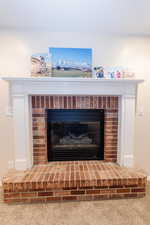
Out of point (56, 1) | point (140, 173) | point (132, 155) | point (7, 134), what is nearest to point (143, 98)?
point (132, 155)

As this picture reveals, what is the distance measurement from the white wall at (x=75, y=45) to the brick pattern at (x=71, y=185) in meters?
0.53

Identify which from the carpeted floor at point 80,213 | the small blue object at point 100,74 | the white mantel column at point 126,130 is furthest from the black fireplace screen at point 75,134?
the carpeted floor at point 80,213

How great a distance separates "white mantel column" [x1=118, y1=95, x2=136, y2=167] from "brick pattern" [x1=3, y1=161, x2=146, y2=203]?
0.24 metres

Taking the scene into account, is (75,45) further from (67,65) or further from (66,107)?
(66,107)

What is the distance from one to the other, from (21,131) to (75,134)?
34.6 inches

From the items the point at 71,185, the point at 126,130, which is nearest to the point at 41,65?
the point at 126,130

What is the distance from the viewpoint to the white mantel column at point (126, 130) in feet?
7.08

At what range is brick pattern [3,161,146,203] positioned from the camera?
6.03 ft

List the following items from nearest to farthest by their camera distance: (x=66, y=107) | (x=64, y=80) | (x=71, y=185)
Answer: (x=71, y=185) → (x=64, y=80) → (x=66, y=107)

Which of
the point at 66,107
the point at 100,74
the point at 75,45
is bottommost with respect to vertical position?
the point at 66,107

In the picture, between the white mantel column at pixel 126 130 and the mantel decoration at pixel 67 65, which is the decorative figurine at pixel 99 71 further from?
the white mantel column at pixel 126 130

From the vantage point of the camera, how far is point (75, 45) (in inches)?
86.7

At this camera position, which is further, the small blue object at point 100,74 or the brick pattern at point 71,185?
the small blue object at point 100,74

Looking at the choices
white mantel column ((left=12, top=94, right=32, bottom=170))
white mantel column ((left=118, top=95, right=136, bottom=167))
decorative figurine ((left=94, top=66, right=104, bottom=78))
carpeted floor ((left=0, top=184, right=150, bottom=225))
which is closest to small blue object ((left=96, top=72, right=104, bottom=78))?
decorative figurine ((left=94, top=66, right=104, bottom=78))
